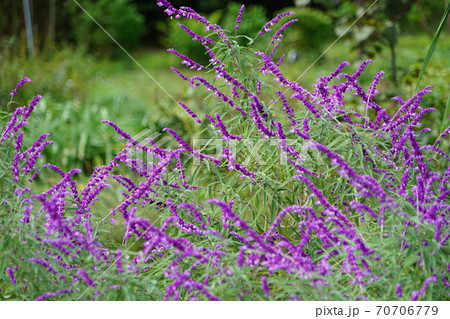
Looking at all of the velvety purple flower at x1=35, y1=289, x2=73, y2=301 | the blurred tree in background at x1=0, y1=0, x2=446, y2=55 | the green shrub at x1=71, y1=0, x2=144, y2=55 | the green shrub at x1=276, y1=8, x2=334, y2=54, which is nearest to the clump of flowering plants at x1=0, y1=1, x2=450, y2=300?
the velvety purple flower at x1=35, y1=289, x2=73, y2=301

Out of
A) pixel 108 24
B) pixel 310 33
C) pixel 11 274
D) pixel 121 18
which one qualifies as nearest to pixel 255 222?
pixel 11 274

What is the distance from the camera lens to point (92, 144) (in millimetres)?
6035

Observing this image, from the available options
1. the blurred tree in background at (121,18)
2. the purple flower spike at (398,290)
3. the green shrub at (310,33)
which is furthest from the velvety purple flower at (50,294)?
the green shrub at (310,33)

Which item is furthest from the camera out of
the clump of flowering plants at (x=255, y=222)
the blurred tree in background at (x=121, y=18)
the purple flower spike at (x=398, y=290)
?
the blurred tree in background at (x=121, y=18)

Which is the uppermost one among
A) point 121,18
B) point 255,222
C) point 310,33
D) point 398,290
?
point 398,290

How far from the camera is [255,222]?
7.25 feet

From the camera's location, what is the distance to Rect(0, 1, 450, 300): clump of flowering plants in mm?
1682

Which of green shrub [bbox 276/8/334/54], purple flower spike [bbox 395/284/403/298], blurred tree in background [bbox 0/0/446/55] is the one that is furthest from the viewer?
green shrub [bbox 276/8/334/54]

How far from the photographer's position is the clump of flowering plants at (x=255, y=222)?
5.52 feet

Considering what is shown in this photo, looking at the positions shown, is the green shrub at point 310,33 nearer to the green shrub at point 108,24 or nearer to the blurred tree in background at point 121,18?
the blurred tree in background at point 121,18

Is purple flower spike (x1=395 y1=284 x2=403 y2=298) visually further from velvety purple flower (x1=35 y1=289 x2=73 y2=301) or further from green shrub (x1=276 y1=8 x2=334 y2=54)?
green shrub (x1=276 y1=8 x2=334 y2=54)

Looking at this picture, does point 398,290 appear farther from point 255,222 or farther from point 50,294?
point 50,294
